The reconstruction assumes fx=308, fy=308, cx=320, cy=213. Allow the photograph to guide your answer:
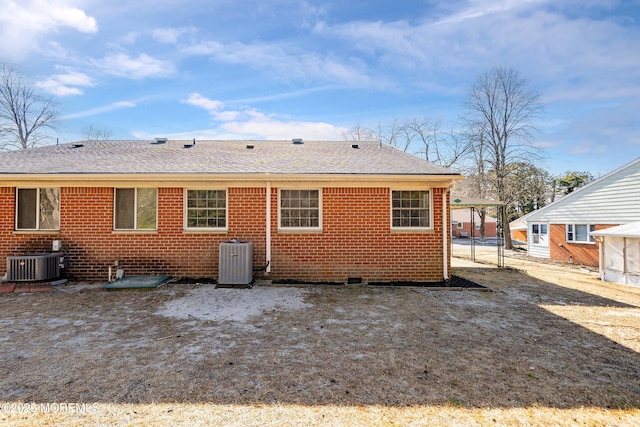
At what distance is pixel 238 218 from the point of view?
27.4ft

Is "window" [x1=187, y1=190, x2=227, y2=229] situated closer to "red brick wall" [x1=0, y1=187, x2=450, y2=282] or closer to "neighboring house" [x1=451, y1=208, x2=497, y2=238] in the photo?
"red brick wall" [x1=0, y1=187, x2=450, y2=282]

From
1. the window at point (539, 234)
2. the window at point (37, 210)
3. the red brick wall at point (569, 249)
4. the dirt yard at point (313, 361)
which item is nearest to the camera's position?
the dirt yard at point (313, 361)

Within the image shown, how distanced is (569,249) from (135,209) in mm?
18443

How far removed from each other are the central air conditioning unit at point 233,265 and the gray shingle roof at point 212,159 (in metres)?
1.95

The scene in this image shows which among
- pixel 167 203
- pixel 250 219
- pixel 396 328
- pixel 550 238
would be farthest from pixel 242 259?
pixel 550 238

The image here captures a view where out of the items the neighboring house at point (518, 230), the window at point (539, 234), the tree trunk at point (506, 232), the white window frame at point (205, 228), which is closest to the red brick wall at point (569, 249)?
the window at point (539, 234)

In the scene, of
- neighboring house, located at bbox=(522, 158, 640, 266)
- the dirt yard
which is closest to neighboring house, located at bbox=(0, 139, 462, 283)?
the dirt yard

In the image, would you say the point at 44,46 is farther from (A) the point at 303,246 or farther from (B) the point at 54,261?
(A) the point at 303,246

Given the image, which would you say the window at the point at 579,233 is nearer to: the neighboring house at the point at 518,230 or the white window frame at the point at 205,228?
the neighboring house at the point at 518,230

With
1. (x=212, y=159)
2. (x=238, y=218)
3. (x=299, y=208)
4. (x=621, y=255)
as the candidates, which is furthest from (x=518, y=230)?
(x=212, y=159)

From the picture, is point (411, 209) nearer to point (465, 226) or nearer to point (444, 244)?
point (444, 244)

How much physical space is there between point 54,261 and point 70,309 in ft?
9.06

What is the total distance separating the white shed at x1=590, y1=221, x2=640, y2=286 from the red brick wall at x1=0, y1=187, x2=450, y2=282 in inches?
240

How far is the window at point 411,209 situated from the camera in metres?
8.52
